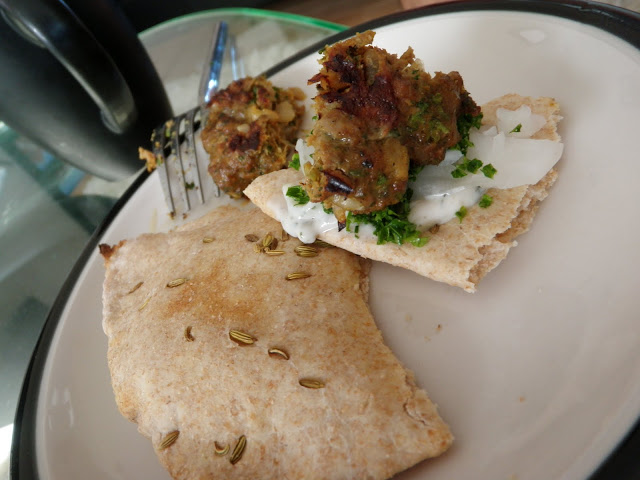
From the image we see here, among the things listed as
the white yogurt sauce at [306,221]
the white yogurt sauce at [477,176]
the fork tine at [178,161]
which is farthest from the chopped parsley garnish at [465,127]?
the fork tine at [178,161]

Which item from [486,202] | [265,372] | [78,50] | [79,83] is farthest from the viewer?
[79,83]

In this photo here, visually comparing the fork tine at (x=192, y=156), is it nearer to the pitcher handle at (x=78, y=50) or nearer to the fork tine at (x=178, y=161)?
the fork tine at (x=178, y=161)

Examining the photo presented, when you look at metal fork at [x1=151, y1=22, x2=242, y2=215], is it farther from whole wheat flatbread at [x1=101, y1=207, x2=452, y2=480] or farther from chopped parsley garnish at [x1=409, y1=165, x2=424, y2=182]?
chopped parsley garnish at [x1=409, y1=165, x2=424, y2=182]

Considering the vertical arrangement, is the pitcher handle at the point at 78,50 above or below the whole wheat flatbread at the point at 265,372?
above

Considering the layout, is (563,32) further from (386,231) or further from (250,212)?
(250,212)

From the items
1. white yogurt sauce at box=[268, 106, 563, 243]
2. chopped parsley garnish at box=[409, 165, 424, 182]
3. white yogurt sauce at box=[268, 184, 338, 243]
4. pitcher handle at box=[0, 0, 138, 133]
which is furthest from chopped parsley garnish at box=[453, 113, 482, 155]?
pitcher handle at box=[0, 0, 138, 133]

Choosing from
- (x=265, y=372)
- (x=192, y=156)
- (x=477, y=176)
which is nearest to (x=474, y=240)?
(x=477, y=176)

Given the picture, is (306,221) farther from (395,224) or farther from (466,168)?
(466,168)
